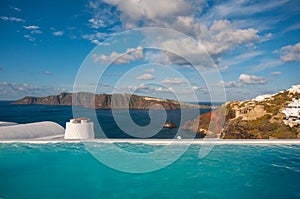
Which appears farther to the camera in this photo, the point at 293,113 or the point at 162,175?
the point at 293,113

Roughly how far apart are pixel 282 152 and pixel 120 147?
19.9 feet

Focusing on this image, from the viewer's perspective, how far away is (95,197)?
4.75 m

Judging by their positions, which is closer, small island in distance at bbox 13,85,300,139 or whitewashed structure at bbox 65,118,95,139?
whitewashed structure at bbox 65,118,95,139

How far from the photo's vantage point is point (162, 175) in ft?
20.4

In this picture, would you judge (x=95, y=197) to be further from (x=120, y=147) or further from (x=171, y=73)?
(x=171, y=73)

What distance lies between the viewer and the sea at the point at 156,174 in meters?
4.99

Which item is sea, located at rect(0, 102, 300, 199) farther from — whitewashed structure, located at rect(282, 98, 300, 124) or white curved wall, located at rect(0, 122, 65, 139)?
whitewashed structure, located at rect(282, 98, 300, 124)

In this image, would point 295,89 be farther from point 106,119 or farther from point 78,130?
point 106,119

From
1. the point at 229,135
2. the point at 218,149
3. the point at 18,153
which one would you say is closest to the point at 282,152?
the point at 218,149

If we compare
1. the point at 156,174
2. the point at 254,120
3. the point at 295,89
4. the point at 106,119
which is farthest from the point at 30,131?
the point at 106,119

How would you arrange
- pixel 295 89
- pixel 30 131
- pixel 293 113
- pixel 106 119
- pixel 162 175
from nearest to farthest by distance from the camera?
pixel 162 175 < pixel 30 131 < pixel 293 113 < pixel 295 89 < pixel 106 119

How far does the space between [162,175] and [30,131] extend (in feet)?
26.9

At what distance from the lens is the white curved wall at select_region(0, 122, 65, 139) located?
10.5m

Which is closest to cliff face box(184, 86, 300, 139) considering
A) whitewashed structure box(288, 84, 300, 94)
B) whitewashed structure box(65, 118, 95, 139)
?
whitewashed structure box(288, 84, 300, 94)
